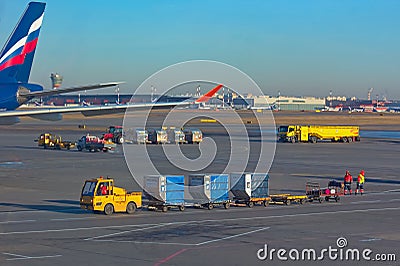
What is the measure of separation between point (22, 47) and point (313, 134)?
62.8m

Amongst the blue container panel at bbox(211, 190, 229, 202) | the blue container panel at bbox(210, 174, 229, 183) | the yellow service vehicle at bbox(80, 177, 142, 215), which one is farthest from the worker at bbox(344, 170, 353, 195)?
the yellow service vehicle at bbox(80, 177, 142, 215)

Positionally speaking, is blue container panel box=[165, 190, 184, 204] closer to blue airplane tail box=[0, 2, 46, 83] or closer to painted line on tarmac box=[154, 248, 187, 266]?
painted line on tarmac box=[154, 248, 187, 266]

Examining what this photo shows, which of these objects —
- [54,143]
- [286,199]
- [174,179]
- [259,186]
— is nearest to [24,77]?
[174,179]

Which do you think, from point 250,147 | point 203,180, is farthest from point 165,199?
point 250,147

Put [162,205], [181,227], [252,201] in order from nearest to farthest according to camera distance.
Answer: [181,227] → [162,205] → [252,201]

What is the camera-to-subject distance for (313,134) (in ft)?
344

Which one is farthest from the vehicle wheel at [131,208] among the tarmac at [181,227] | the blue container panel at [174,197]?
the blue container panel at [174,197]

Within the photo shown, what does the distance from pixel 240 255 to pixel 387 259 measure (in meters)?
5.20

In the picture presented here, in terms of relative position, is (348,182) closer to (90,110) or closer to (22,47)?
(90,110)

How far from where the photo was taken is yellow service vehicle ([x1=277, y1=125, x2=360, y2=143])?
104875 millimetres

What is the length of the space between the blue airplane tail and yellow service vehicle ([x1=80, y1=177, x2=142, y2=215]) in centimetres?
1619

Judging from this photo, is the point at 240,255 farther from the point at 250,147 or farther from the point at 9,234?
the point at 250,147

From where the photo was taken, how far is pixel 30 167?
62.3m

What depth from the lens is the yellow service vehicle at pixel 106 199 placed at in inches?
1400
